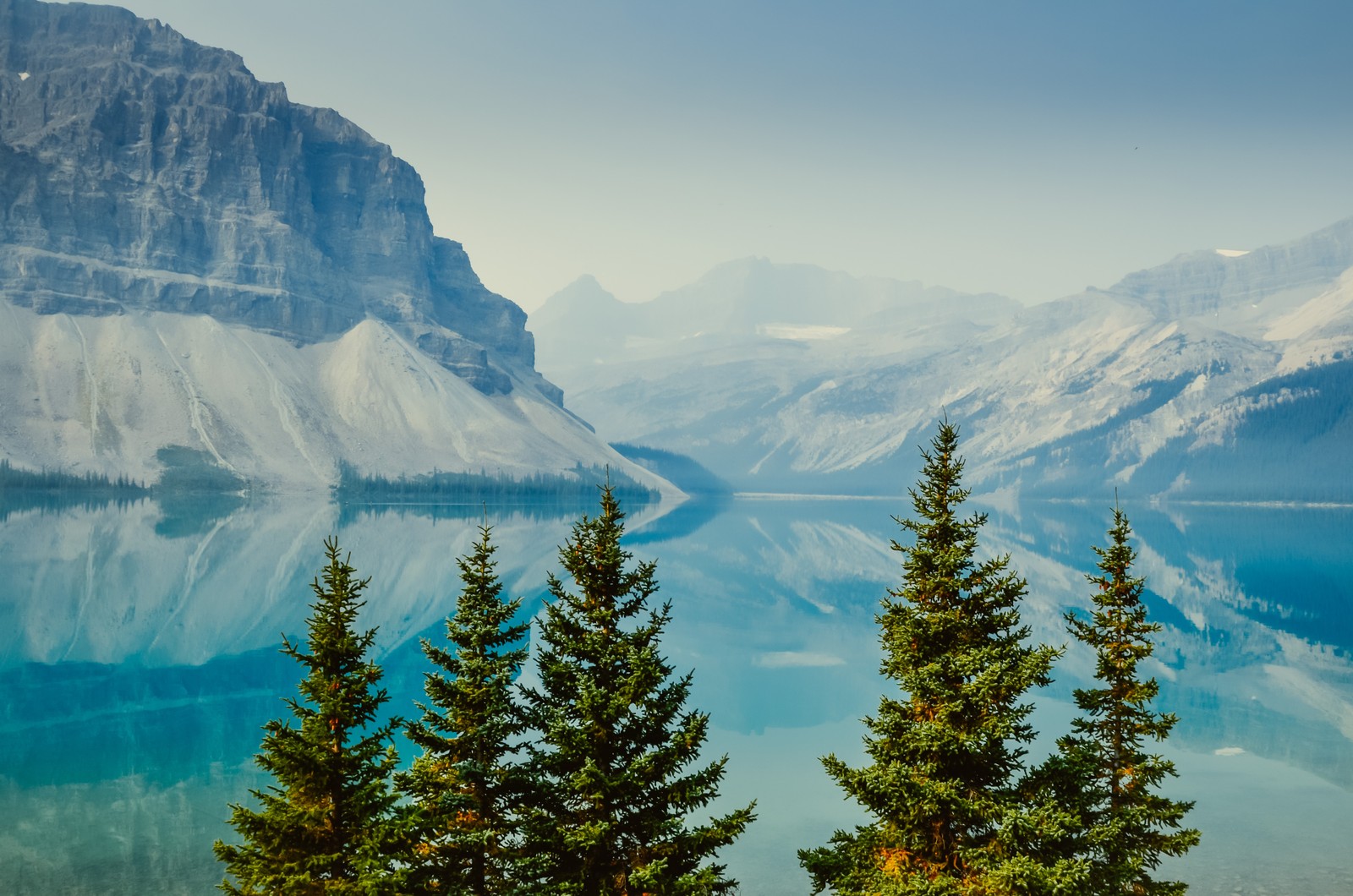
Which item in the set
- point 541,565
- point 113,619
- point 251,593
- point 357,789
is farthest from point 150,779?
point 541,565

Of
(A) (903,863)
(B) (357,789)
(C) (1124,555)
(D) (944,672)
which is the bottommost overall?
(A) (903,863)

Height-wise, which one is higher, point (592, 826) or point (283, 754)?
point (283, 754)

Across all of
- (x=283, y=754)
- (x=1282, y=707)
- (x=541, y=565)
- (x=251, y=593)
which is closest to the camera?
(x=283, y=754)

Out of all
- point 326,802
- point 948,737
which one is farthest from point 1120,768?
point 326,802

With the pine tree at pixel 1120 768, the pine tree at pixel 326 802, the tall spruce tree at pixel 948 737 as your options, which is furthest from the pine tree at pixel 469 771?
the pine tree at pixel 1120 768

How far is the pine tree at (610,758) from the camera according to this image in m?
17.9

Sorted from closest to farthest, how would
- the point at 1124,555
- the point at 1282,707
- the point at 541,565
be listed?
the point at 1124,555 → the point at 1282,707 → the point at 541,565

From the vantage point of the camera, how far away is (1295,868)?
39.2m

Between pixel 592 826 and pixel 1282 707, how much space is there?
6896cm

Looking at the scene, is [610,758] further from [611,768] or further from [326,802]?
[326,802]

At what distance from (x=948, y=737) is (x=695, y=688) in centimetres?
5625

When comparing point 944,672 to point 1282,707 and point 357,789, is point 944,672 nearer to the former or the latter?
point 357,789

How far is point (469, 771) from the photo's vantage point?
17.8 m

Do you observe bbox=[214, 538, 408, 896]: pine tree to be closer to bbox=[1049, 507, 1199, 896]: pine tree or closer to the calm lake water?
bbox=[1049, 507, 1199, 896]: pine tree
